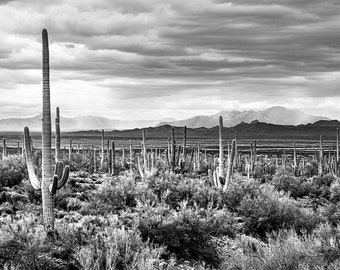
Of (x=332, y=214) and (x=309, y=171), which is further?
(x=309, y=171)

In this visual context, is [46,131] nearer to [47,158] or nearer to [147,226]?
[47,158]

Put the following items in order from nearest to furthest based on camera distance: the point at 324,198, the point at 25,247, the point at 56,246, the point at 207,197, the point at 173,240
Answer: the point at 25,247
the point at 56,246
the point at 173,240
the point at 207,197
the point at 324,198

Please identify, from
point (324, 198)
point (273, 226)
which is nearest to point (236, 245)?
point (273, 226)

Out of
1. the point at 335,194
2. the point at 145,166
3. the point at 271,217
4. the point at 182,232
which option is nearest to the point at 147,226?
the point at 182,232

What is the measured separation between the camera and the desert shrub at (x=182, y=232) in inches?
500

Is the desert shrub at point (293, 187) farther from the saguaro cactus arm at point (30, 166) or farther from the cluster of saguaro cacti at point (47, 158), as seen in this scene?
the cluster of saguaro cacti at point (47, 158)

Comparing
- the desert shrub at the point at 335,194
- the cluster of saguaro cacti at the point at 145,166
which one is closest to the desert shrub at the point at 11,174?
the cluster of saguaro cacti at the point at 145,166

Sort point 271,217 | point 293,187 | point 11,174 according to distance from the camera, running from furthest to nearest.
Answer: point 293,187 → point 11,174 → point 271,217

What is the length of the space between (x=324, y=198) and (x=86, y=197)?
43.2 ft

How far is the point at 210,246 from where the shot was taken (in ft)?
43.3

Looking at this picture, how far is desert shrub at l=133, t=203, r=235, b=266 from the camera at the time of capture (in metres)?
12.7

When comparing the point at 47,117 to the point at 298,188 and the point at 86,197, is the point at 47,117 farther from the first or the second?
the point at 298,188

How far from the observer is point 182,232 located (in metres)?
13.2

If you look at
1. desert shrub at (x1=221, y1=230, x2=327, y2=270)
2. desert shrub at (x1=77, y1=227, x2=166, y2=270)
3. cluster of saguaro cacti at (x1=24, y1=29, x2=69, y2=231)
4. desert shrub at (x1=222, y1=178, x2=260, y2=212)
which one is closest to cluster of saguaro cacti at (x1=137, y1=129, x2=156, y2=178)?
desert shrub at (x1=222, y1=178, x2=260, y2=212)
